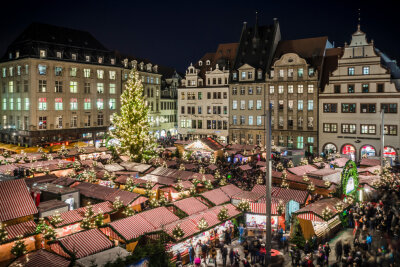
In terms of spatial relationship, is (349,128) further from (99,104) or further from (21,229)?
(21,229)

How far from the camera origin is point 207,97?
209 ft

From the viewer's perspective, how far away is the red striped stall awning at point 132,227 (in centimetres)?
1723

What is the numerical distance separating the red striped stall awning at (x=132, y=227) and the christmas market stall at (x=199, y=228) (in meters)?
1.08

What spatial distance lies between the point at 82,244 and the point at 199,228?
237 inches

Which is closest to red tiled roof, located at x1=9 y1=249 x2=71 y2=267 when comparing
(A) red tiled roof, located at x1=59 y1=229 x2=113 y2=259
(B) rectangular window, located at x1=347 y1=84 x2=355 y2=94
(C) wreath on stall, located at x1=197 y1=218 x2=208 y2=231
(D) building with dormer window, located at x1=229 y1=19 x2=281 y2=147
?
(A) red tiled roof, located at x1=59 y1=229 x2=113 y2=259

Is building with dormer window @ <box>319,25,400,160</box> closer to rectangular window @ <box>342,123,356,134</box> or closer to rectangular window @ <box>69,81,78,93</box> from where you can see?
rectangular window @ <box>342,123,356,134</box>

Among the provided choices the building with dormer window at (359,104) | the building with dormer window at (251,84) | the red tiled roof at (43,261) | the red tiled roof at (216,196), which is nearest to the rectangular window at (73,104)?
the building with dormer window at (251,84)

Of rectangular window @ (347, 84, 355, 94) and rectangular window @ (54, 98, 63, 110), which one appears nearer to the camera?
rectangular window @ (347, 84, 355, 94)

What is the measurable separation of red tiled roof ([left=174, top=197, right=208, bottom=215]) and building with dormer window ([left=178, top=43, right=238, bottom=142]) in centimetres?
3891

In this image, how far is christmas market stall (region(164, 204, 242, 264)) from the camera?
1742cm

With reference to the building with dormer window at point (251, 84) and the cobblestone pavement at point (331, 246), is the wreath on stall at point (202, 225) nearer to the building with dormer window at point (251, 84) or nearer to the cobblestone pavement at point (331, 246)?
the cobblestone pavement at point (331, 246)

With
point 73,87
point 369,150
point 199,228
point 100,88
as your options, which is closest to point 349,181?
point 199,228

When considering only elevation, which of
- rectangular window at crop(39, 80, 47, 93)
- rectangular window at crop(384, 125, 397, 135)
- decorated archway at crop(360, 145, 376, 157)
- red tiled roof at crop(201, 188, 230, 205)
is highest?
rectangular window at crop(39, 80, 47, 93)

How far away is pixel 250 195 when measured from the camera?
23.5 metres
